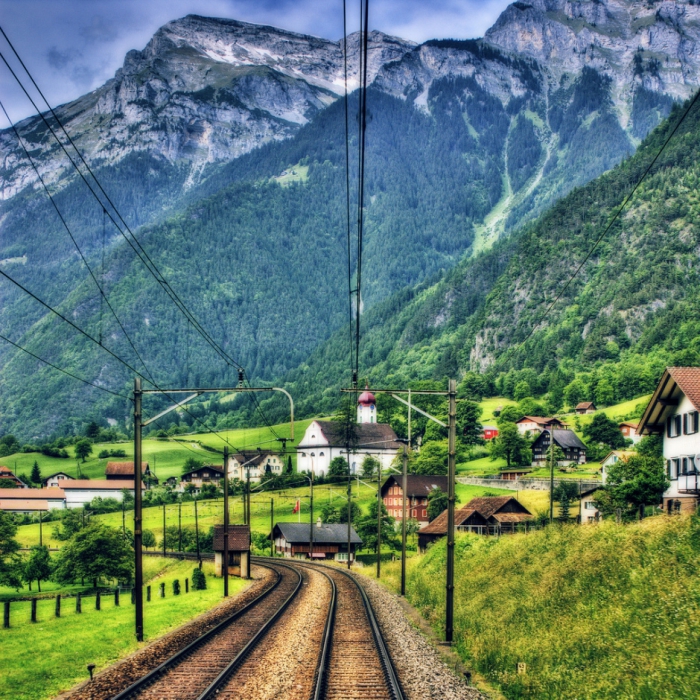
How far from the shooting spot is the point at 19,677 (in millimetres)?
22797

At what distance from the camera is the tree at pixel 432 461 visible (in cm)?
14626

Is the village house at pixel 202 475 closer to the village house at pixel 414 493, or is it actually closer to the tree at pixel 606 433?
the village house at pixel 414 493

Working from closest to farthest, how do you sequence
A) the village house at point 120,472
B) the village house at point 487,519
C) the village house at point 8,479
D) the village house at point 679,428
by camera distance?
the village house at point 679,428 → the village house at point 487,519 → the village house at point 8,479 → the village house at point 120,472

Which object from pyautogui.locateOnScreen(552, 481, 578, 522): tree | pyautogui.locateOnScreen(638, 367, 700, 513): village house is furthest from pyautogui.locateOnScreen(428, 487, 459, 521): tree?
pyautogui.locateOnScreen(638, 367, 700, 513): village house

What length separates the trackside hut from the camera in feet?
324

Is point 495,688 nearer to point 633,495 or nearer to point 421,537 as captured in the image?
point 633,495

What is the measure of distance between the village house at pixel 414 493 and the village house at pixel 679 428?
214 feet

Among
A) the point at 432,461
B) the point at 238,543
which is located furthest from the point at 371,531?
the point at 432,461

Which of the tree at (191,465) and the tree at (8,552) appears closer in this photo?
the tree at (8,552)

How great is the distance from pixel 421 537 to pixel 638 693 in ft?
247

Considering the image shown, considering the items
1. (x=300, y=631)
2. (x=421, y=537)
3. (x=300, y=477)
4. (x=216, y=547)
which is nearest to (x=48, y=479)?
(x=300, y=477)

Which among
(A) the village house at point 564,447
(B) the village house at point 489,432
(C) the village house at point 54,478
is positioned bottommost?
(C) the village house at point 54,478

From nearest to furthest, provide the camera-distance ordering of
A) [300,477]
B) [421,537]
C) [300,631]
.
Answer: [300,631], [421,537], [300,477]

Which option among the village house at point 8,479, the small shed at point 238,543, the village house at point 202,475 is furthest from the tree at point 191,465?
the small shed at point 238,543
